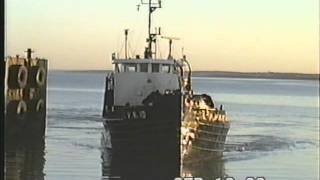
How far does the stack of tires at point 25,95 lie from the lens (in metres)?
2.97

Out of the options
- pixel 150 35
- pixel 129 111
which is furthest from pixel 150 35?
pixel 129 111

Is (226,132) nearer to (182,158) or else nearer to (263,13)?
(182,158)

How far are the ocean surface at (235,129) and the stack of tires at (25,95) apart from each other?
26 millimetres

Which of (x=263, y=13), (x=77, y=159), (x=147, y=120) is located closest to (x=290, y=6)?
(x=263, y=13)

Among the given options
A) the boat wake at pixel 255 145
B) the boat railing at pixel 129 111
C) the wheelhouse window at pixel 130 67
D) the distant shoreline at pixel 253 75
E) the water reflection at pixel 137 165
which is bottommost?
the water reflection at pixel 137 165

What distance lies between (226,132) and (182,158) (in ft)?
0.47

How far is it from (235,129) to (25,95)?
0.56 meters

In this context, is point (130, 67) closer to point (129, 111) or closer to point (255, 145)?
point (129, 111)

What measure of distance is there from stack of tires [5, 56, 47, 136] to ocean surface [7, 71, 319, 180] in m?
0.03

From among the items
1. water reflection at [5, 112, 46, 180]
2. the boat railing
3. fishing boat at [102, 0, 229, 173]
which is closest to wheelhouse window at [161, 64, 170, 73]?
fishing boat at [102, 0, 229, 173]

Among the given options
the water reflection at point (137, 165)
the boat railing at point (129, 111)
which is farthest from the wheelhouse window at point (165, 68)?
the water reflection at point (137, 165)

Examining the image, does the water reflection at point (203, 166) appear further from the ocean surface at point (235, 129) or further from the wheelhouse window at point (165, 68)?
the wheelhouse window at point (165, 68)

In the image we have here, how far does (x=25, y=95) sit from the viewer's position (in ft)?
9.82

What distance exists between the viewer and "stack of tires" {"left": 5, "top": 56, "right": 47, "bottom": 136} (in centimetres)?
297
